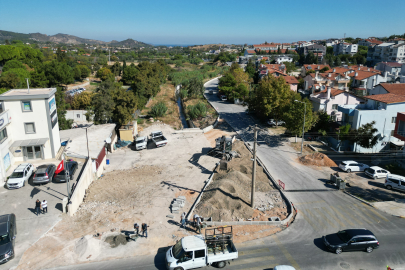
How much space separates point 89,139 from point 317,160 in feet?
90.4

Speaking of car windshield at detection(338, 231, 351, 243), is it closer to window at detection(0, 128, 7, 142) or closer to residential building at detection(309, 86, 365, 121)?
window at detection(0, 128, 7, 142)

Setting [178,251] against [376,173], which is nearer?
[178,251]

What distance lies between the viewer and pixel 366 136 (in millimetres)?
38031

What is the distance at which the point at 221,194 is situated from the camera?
79.7 ft

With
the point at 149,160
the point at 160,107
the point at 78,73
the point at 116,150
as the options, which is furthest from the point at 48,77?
the point at 149,160

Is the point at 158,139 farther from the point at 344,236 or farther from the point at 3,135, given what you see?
the point at 344,236

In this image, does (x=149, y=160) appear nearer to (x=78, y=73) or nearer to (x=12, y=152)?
(x=12, y=152)

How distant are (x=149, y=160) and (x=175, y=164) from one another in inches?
147

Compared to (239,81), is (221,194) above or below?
below

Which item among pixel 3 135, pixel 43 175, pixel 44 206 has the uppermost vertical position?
pixel 3 135

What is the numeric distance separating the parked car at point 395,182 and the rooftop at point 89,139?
29691mm

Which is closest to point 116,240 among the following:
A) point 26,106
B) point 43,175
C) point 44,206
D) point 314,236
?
point 44,206

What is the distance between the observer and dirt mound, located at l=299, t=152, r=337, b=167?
112ft

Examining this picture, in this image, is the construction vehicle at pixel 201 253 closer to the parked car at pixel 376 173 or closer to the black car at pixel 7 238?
the black car at pixel 7 238
